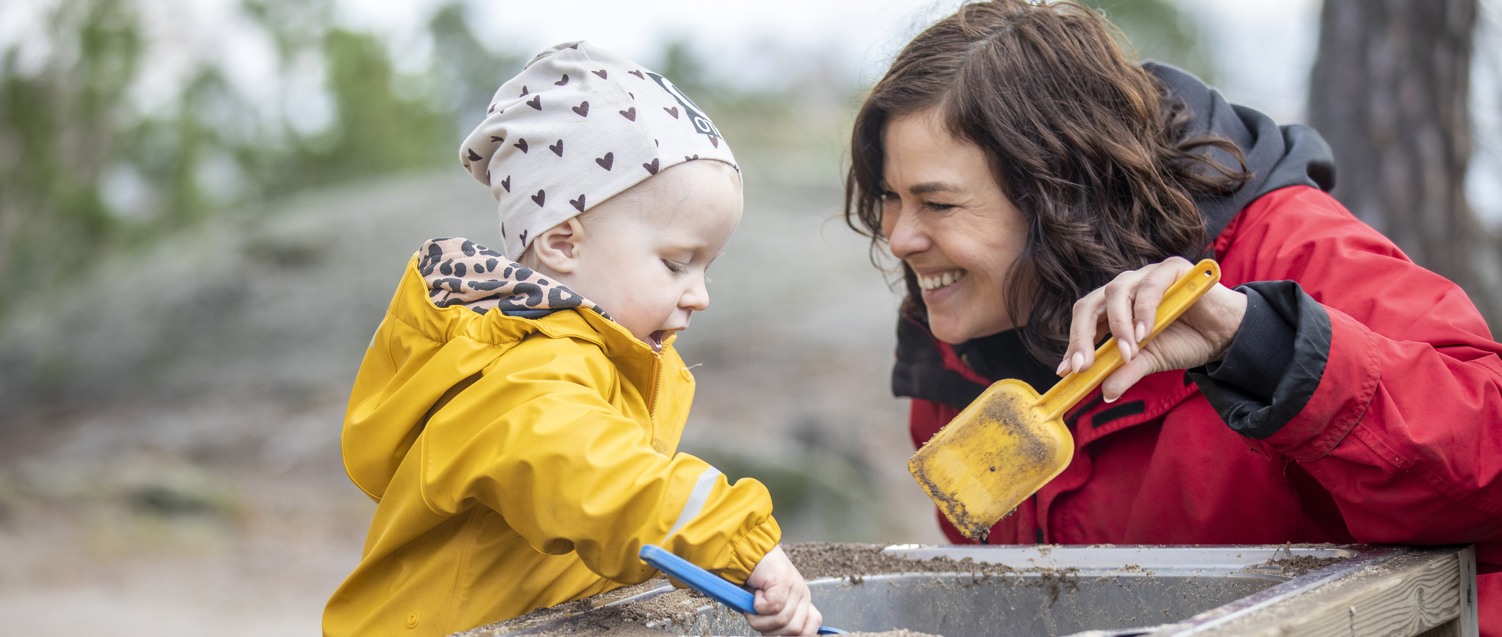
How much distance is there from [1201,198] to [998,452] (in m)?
0.61

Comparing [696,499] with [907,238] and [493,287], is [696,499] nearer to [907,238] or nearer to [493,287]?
[493,287]

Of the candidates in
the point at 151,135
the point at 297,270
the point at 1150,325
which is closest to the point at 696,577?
the point at 1150,325

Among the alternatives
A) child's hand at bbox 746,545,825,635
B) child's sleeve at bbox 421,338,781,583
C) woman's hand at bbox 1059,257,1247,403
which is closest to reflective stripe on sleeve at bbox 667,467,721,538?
child's sleeve at bbox 421,338,781,583

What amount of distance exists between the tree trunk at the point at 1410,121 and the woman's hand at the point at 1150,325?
8.18 feet

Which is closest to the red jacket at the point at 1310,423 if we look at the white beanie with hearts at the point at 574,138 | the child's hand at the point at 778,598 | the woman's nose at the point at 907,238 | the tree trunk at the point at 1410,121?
the woman's nose at the point at 907,238

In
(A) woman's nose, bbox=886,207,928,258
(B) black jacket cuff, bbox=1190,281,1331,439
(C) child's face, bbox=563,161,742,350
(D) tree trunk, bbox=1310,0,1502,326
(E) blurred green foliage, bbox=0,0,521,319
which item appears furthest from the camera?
(E) blurred green foliage, bbox=0,0,521,319

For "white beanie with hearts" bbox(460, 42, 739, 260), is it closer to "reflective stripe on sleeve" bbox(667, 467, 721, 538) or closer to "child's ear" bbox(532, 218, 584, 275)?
"child's ear" bbox(532, 218, 584, 275)

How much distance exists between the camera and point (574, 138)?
1.76 meters

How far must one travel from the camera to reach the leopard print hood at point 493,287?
1.61m

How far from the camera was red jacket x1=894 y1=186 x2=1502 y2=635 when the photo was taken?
1627mm

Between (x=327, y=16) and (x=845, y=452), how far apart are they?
9821 mm

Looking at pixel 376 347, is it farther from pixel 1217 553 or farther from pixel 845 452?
pixel 845 452

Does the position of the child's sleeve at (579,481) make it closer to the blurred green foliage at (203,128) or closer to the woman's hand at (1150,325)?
the woman's hand at (1150,325)

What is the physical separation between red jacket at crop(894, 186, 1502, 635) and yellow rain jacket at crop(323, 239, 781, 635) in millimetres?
691
